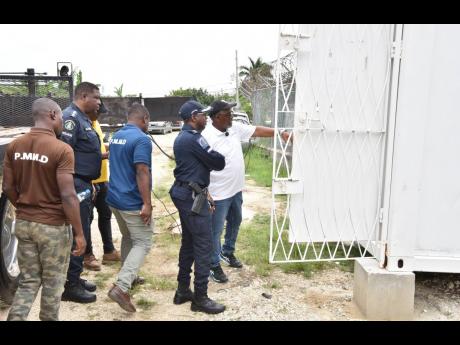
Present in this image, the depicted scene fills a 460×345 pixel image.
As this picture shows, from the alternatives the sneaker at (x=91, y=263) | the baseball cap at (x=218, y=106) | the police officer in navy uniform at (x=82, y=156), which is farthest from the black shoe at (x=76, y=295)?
the baseball cap at (x=218, y=106)

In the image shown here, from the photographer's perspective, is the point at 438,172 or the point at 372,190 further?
the point at 372,190

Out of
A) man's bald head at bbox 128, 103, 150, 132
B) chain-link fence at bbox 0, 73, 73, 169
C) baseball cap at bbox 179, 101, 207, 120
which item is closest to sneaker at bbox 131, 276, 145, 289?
man's bald head at bbox 128, 103, 150, 132

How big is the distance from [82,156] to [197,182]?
107 cm

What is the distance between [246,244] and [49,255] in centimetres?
304

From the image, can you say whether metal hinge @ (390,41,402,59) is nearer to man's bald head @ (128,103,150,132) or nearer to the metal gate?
the metal gate

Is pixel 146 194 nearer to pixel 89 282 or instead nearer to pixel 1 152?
pixel 89 282

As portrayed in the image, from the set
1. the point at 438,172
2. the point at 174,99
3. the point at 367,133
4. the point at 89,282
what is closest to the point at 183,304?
the point at 89,282

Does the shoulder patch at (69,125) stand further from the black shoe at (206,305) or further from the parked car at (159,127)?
the parked car at (159,127)

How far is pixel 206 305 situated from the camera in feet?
11.6

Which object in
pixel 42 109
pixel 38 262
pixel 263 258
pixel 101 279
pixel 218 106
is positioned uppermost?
pixel 218 106

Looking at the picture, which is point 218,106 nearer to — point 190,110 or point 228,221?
point 190,110

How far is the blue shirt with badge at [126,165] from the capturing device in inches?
136

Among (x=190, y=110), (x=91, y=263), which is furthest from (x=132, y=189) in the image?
(x=91, y=263)

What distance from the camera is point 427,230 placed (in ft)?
11.8
